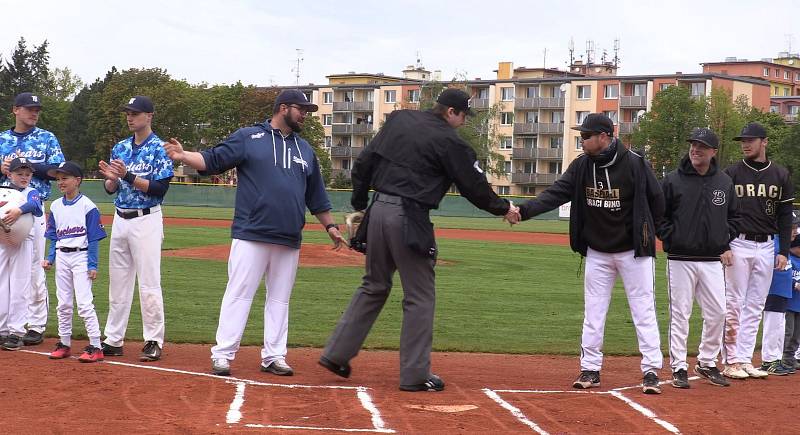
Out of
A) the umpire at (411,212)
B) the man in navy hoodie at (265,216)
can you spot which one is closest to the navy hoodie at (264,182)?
the man in navy hoodie at (265,216)

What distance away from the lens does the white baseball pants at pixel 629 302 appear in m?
8.22

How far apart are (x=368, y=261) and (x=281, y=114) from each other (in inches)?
57.7

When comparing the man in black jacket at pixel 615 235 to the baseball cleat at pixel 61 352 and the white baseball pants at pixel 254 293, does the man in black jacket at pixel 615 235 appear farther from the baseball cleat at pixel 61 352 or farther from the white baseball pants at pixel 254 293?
the baseball cleat at pixel 61 352

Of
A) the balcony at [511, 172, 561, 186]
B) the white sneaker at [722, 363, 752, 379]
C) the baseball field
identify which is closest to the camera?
the baseball field

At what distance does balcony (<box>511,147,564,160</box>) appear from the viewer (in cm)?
10238

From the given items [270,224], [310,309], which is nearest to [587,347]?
[270,224]

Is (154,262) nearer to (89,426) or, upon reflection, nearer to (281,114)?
(281,114)

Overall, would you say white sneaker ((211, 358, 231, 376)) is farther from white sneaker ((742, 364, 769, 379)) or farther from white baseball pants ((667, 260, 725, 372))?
white sneaker ((742, 364, 769, 379))

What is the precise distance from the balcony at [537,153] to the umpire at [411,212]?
313 feet

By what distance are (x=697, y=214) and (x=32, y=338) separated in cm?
615

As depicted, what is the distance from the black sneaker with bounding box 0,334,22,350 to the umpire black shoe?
10.1 feet

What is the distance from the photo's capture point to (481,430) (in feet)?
21.3

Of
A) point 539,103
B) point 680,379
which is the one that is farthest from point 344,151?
point 680,379

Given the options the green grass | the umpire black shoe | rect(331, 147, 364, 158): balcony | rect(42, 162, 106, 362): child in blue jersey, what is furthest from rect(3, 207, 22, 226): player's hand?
rect(331, 147, 364, 158): balcony
